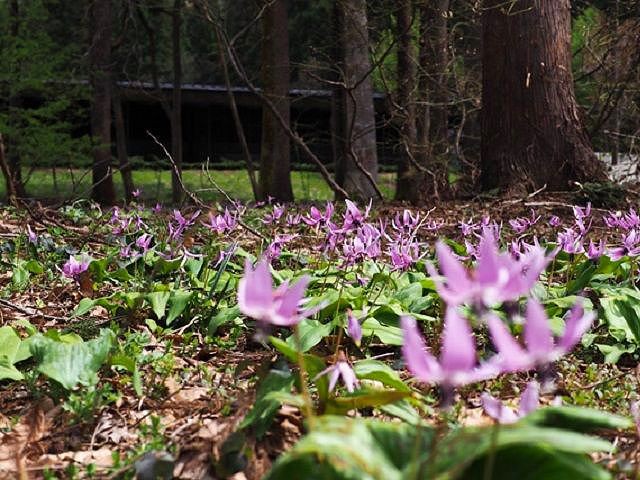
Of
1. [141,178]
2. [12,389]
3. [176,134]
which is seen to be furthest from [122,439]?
[141,178]

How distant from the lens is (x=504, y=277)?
35.1 inches

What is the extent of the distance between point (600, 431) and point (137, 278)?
220 cm

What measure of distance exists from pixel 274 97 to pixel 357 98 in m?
1.62

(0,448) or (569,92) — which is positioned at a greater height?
(569,92)

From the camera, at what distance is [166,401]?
6.77 feet

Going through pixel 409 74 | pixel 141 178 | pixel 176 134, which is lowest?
pixel 141 178

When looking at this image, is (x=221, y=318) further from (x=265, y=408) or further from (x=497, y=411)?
(x=497, y=411)

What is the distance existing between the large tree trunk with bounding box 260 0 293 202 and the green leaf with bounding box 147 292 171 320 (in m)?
8.39

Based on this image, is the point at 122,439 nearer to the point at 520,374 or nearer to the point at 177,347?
the point at 177,347

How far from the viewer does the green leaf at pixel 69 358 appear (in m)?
1.86

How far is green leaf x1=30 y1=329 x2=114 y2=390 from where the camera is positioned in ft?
6.10

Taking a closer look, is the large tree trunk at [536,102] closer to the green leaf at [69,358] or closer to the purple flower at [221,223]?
the purple flower at [221,223]

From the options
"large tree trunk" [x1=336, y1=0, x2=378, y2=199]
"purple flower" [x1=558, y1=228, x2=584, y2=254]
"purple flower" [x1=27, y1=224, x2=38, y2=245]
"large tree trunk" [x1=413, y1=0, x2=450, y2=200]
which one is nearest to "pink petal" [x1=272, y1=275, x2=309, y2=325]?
"purple flower" [x1=558, y1=228, x2=584, y2=254]

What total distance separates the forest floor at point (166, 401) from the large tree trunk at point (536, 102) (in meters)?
4.56
